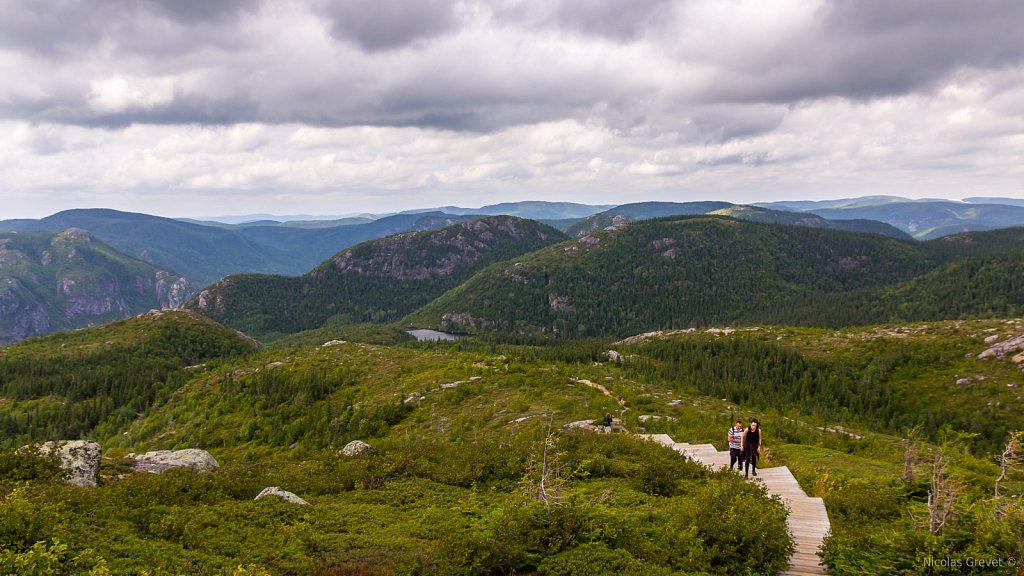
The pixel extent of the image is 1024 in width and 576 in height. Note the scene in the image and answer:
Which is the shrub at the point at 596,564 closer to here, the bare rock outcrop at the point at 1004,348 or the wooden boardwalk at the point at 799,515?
the wooden boardwalk at the point at 799,515

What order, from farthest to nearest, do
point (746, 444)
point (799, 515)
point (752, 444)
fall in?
1. point (746, 444)
2. point (752, 444)
3. point (799, 515)

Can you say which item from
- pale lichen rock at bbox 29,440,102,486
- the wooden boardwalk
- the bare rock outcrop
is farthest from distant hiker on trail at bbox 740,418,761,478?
the bare rock outcrop

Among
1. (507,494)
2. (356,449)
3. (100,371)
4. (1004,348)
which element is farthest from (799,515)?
(100,371)

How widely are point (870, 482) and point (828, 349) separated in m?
118

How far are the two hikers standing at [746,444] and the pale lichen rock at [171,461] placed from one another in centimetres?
3765

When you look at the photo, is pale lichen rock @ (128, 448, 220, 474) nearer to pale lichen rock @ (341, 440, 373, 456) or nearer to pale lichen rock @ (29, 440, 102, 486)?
pale lichen rock @ (29, 440, 102, 486)

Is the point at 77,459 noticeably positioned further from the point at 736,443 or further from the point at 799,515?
the point at 736,443

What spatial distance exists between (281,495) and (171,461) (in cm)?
1627

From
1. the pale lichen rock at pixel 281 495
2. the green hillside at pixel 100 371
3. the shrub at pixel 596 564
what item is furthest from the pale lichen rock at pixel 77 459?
the green hillside at pixel 100 371

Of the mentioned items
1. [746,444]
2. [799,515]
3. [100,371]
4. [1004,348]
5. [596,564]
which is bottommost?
[100,371]

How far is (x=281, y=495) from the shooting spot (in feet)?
83.8

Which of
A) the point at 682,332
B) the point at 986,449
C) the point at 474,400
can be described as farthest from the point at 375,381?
the point at 682,332

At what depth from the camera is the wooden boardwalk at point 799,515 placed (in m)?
17.5

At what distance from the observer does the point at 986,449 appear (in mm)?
69562
